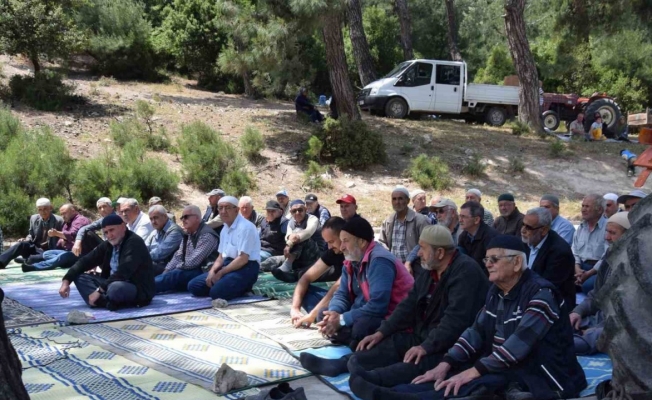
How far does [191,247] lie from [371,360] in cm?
367

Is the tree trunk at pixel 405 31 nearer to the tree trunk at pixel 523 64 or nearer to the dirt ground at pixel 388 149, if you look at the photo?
the dirt ground at pixel 388 149

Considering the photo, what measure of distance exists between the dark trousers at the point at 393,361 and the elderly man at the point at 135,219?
15.8 feet

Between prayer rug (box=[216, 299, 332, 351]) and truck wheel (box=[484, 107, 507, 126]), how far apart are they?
583 inches

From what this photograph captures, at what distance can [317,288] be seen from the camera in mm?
6828

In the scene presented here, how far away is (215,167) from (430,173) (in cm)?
429

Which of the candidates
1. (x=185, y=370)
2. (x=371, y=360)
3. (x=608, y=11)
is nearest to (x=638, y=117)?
(x=371, y=360)

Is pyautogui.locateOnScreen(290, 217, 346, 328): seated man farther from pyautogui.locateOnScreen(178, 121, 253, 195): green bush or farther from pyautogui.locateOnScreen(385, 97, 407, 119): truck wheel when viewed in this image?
pyautogui.locateOnScreen(385, 97, 407, 119): truck wheel

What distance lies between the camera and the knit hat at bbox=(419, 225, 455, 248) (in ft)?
15.2

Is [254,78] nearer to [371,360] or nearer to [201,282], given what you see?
[201,282]

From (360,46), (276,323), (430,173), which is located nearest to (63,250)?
(276,323)

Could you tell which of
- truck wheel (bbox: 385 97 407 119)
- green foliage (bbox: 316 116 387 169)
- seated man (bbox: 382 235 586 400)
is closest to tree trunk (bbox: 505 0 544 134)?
truck wheel (bbox: 385 97 407 119)

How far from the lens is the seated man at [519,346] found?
13.0ft

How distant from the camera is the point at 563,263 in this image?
5570 mm

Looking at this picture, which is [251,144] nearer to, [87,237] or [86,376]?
[87,237]
